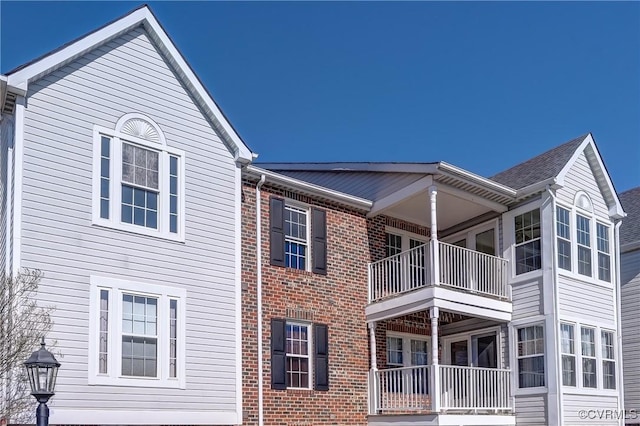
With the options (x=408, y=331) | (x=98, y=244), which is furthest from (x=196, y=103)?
(x=408, y=331)

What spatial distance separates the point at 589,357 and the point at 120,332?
1127cm

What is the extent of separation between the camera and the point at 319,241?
1861cm

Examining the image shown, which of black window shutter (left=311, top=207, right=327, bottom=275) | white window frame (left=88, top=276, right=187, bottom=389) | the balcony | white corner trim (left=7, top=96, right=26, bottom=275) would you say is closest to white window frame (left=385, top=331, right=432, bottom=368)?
the balcony

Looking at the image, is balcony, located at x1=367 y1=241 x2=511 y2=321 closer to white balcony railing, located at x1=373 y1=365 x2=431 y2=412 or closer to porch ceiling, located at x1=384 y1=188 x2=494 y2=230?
porch ceiling, located at x1=384 y1=188 x2=494 y2=230

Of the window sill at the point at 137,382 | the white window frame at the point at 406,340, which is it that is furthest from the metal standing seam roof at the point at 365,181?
the window sill at the point at 137,382

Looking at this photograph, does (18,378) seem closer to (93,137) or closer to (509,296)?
(93,137)

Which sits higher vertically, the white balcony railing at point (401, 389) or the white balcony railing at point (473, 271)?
the white balcony railing at point (473, 271)

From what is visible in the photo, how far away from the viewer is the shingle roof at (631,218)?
81.4 ft

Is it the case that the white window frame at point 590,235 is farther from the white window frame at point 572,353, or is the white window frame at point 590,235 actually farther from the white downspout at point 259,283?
the white downspout at point 259,283

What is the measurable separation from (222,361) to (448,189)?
6.57 meters

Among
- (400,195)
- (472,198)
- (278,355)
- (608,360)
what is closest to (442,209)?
(472,198)

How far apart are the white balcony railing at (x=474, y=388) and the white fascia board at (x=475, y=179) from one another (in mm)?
4080

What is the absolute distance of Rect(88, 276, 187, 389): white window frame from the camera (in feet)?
45.6

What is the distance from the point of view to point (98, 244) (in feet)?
46.9
